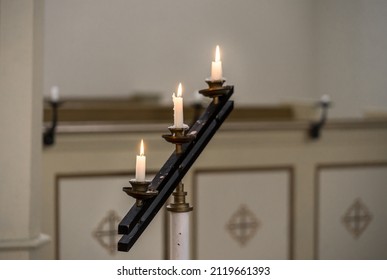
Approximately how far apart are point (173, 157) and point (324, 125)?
10.5ft

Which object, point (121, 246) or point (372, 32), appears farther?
point (372, 32)

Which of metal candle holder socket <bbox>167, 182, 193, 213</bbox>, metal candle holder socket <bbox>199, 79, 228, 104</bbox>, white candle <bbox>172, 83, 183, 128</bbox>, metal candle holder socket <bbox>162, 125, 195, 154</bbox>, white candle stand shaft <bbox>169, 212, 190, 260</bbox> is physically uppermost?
metal candle holder socket <bbox>199, 79, 228, 104</bbox>

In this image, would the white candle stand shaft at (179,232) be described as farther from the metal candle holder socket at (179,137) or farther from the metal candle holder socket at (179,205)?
the metal candle holder socket at (179,137)

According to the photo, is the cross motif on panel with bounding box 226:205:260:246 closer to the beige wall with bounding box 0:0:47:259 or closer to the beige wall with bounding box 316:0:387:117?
the beige wall with bounding box 316:0:387:117

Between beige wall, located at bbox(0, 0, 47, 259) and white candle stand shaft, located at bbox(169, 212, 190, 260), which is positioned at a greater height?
beige wall, located at bbox(0, 0, 47, 259)

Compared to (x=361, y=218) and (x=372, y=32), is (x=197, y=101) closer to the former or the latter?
(x=361, y=218)

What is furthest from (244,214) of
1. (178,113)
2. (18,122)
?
(178,113)

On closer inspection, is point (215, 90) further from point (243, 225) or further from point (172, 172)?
point (243, 225)

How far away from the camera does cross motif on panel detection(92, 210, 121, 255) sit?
15.1 ft

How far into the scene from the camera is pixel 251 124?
500 cm

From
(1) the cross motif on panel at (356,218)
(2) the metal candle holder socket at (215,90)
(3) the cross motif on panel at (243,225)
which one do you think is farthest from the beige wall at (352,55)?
(2) the metal candle holder socket at (215,90)

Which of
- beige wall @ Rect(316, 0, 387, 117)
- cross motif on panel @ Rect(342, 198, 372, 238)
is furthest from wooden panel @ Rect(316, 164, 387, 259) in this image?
beige wall @ Rect(316, 0, 387, 117)
